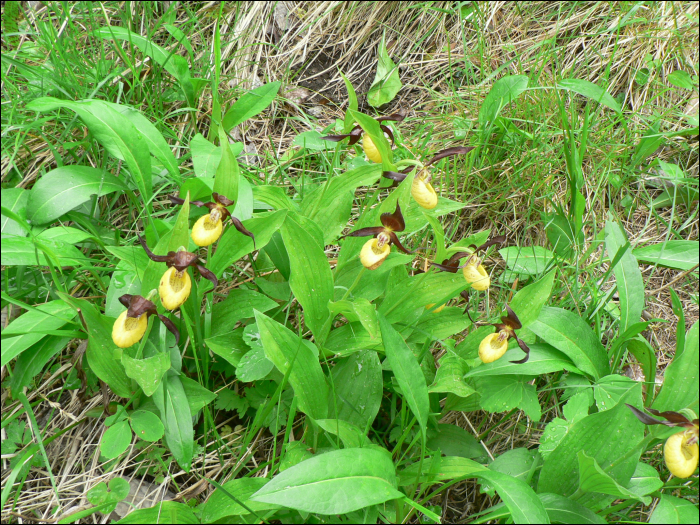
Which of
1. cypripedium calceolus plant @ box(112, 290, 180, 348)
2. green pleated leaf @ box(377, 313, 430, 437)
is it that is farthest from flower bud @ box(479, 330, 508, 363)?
cypripedium calceolus plant @ box(112, 290, 180, 348)

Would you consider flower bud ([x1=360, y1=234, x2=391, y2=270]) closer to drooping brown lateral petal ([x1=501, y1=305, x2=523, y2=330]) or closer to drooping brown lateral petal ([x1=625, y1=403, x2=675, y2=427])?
drooping brown lateral petal ([x1=501, y1=305, x2=523, y2=330])

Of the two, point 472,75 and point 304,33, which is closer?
point 472,75

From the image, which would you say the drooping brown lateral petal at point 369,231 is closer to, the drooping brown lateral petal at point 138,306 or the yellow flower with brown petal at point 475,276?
the yellow flower with brown petal at point 475,276

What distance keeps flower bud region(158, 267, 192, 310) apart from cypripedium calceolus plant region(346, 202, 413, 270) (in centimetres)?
64

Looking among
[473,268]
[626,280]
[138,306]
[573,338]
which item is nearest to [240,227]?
[138,306]

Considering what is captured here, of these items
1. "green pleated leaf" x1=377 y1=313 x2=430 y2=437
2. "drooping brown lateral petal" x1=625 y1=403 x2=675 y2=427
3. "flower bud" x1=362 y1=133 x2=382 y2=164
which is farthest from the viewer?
"flower bud" x1=362 y1=133 x2=382 y2=164

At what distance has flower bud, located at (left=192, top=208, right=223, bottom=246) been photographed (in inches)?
70.1

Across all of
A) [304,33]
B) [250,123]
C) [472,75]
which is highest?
[304,33]

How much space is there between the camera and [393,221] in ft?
5.92

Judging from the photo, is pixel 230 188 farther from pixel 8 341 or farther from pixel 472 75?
pixel 472 75

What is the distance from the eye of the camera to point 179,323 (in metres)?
2.00

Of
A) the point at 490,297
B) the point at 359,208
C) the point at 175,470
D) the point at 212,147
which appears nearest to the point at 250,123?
the point at 212,147

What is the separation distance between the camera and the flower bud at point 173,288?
1652 millimetres

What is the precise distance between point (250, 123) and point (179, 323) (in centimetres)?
165
